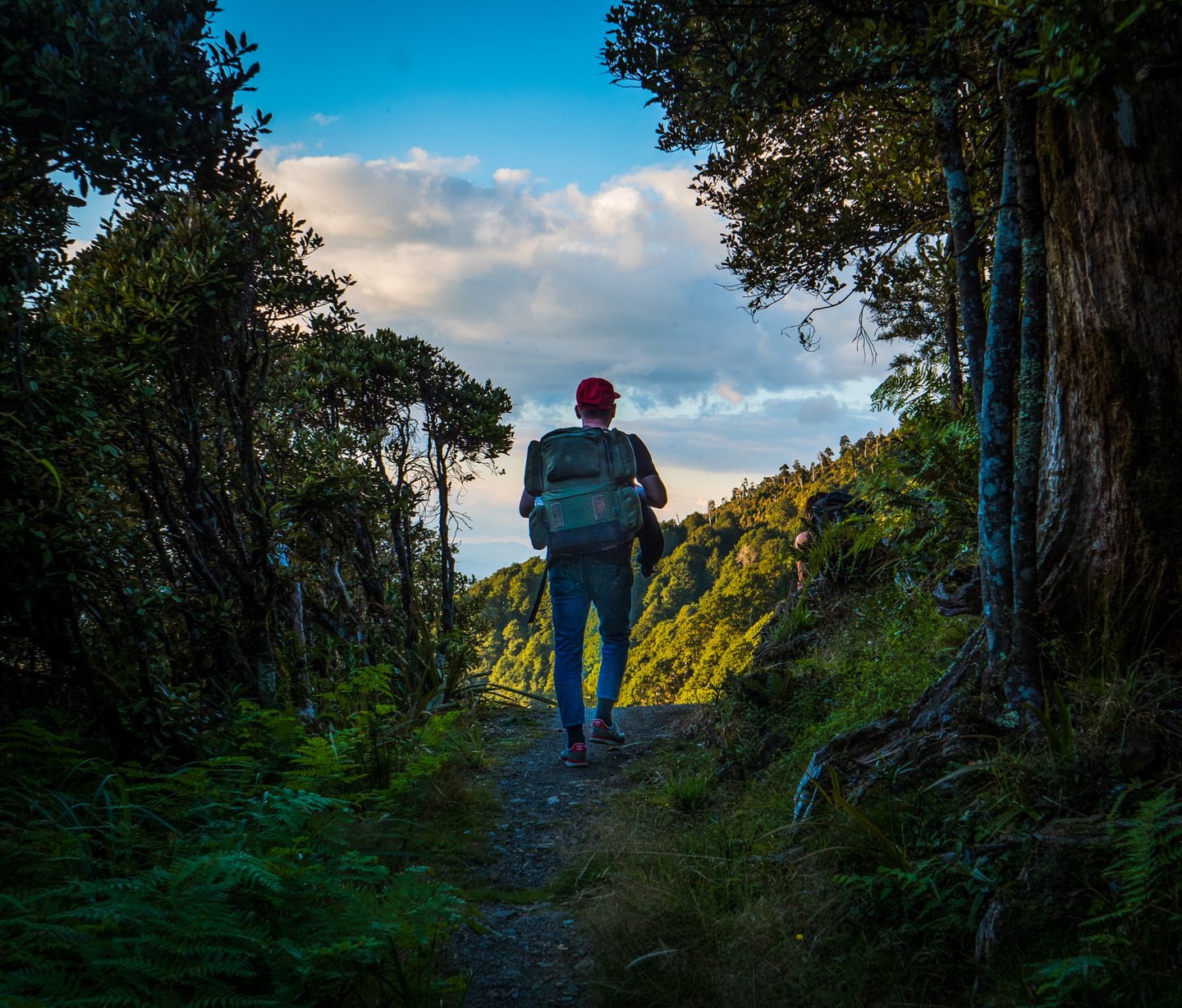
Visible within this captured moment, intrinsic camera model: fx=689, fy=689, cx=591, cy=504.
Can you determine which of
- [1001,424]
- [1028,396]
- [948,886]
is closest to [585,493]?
[1001,424]

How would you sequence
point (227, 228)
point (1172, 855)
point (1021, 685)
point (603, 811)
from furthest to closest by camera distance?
point (227, 228)
point (603, 811)
point (1021, 685)
point (1172, 855)

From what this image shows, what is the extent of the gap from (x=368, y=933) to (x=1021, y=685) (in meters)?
2.50

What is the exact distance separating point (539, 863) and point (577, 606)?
1907mm

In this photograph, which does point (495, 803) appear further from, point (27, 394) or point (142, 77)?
point (142, 77)

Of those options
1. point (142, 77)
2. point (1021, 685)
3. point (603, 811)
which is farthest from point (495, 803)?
point (142, 77)

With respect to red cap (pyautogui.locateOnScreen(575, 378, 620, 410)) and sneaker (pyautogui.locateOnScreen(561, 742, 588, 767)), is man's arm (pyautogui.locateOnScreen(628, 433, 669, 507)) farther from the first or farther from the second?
sneaker (pyautogui.locateOnScreen(561, 742, 588, 767))

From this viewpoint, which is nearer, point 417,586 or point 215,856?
point 215,856

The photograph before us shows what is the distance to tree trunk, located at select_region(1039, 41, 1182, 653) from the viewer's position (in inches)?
103

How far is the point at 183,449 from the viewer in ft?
17.4

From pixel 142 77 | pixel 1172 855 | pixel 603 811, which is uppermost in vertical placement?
pixel 142 77

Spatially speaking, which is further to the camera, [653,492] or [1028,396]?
[653,492]

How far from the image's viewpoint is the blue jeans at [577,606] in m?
5.09

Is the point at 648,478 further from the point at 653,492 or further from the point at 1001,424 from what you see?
the point at 1001,424

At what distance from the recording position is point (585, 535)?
16.4 ft
